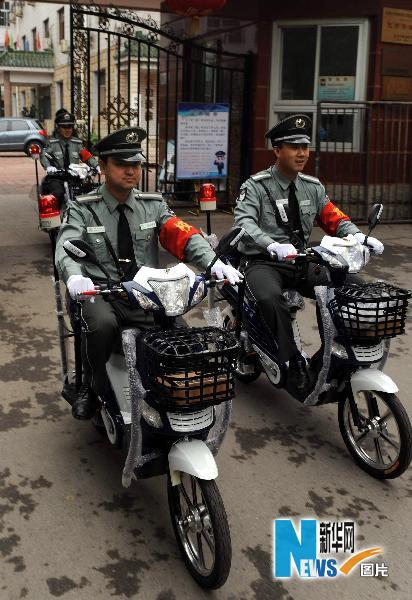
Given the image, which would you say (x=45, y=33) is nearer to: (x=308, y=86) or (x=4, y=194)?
(x=4, y=194)

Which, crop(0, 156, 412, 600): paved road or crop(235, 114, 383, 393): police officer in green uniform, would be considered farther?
crop(235, 114, 383, 393): police officer in green uniform

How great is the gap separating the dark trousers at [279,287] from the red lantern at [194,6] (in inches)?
217

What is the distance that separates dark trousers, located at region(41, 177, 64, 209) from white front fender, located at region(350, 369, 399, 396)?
240 inches

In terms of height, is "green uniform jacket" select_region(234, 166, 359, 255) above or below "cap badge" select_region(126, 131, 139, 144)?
below

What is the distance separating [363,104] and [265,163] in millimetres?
1691

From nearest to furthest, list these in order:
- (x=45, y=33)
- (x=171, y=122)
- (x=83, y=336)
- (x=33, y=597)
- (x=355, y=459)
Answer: (x=33, y=597), (x=83, y=336), (x=355, y=459), (x=171, y=122), (x=45, y=33)

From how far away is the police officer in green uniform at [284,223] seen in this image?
147 inches

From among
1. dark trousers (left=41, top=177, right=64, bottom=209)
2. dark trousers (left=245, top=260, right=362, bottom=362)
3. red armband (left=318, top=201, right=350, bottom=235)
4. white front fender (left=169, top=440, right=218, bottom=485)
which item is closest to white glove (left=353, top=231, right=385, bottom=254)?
dark trousers (left=245, top=260, right=362, bottom=362)

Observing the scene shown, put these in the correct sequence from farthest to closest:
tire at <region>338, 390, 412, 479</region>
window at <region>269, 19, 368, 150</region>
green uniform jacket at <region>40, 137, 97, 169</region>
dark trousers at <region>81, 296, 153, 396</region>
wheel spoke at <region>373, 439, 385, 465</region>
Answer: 1. window at <region>269, 19, 368, 150</region>
2. green uniform jacket at <region>40, 137, 97, 169</region>
3. wheel spoke at <region>373, 439, 385, 465</region>
4. tire at <region>338, 390, 412, 479</region>
5. dark trousers at <region>81, 296, 153, 396</region>

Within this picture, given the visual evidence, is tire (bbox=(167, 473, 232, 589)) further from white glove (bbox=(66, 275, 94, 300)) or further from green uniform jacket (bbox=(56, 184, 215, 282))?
green uniform jacket (bbox=(56, 184, 215, 282))

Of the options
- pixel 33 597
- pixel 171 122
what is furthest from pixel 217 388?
pixel 171 122

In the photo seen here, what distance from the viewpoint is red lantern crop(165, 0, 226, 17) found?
830 cm

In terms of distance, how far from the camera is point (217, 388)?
8.23 ft

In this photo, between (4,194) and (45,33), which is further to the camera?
(45,33)
